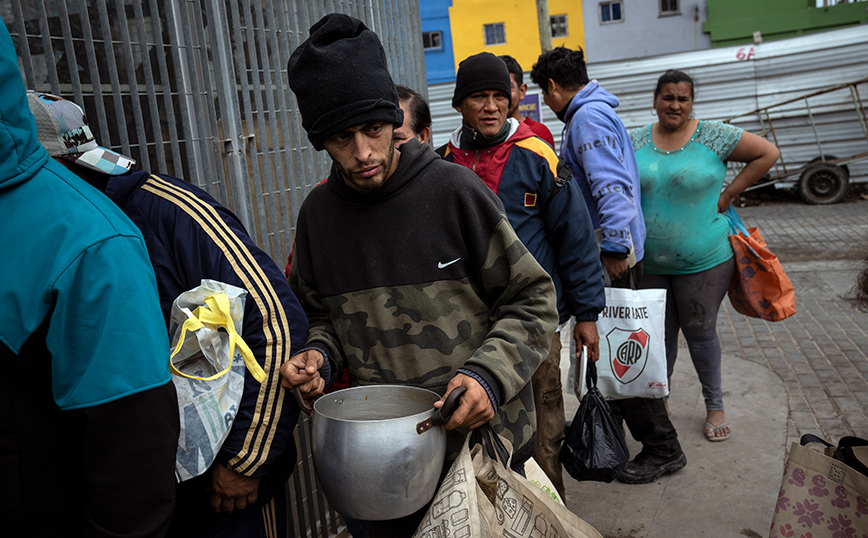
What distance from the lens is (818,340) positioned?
5.80 meters

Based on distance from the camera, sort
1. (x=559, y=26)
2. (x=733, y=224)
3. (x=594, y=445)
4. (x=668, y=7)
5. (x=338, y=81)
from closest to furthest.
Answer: (x=338, y=81) → (x=594, y=445) → (x=733, y=224) → (x=668, y=7) → (x=559, y=26)

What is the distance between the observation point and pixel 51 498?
4.63 feet

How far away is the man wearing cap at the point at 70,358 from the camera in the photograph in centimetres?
131

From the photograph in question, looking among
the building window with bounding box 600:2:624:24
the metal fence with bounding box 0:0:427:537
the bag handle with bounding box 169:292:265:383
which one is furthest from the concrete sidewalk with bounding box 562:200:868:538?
the building window with bounding box 600:2:624:24

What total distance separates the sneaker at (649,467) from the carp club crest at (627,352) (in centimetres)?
78

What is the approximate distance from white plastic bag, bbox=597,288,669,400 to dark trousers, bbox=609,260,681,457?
1.09ft

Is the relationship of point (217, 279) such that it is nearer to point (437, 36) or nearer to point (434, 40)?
point (437, 36)

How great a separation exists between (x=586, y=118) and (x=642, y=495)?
2.06 metres

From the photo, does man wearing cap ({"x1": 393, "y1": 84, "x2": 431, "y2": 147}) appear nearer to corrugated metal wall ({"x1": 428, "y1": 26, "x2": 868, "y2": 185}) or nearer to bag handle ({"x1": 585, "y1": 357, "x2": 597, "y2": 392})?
bag handle ({"x1": 585, "y1": 357, "x2": 597, "y2": 392})

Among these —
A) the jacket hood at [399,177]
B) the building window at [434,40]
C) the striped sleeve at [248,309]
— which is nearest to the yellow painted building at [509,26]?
the building window at [434,40]

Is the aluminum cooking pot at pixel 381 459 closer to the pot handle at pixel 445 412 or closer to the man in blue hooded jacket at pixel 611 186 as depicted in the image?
the pot handle at pixel 445 412

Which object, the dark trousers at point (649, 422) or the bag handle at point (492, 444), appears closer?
the bag handle at point (492, 444)

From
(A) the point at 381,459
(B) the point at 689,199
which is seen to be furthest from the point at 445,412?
(B) the point at 689,199

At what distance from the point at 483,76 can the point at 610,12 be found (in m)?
22.9
